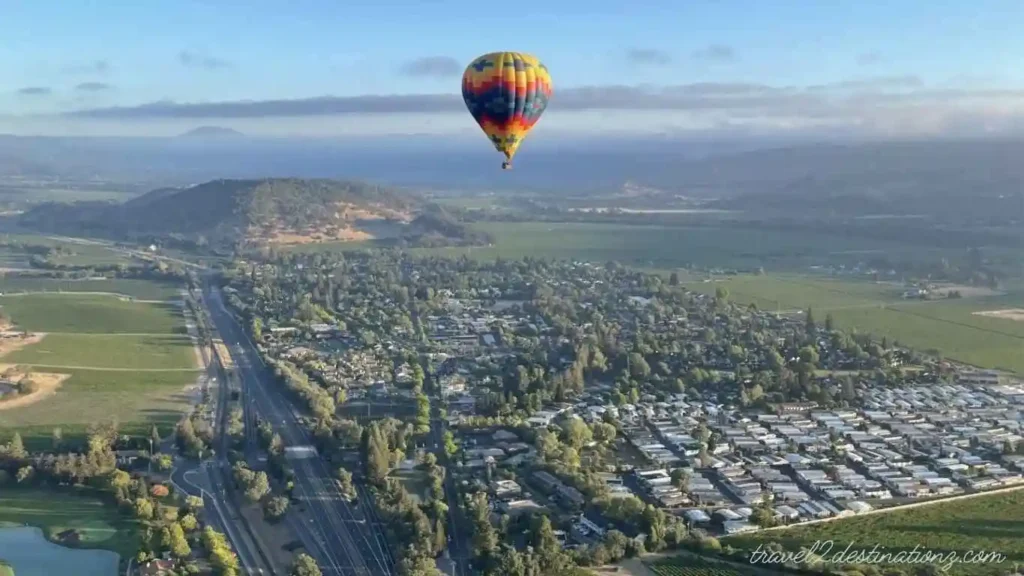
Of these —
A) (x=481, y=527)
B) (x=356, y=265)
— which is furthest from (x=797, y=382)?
(x=356, y=265)

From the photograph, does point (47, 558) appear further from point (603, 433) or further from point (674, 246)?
point (674, 246)

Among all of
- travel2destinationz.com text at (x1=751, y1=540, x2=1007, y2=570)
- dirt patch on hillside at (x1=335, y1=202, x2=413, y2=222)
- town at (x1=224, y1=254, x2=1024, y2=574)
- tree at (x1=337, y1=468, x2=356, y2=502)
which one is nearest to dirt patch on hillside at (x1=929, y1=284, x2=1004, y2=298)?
town at (x1=224, y1=254, x2=1024, y2=574)

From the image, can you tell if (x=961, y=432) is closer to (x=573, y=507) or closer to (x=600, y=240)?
(x=573, y=507)

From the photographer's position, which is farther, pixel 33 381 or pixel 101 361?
pixel 101 361

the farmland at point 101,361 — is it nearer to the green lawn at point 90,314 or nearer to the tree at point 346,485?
the green lawn at point 90,314

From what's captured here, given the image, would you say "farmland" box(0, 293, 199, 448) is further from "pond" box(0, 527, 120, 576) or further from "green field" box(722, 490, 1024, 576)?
"green field" box(722, 490, 1024, 576)

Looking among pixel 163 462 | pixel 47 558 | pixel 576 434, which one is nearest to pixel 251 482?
pixel 163 462
